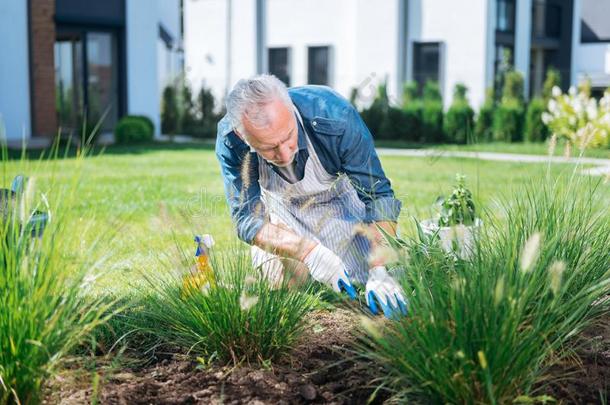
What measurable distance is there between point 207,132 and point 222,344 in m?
17.1

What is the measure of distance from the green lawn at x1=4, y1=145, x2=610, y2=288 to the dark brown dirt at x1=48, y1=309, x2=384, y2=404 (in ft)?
1.51

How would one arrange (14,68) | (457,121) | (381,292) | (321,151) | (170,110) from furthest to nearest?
(170,110) < (457,121) < (14,68) < (321,151) < (381,292)

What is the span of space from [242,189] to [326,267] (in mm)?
482

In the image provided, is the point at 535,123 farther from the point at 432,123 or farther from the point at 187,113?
the point at 187,113

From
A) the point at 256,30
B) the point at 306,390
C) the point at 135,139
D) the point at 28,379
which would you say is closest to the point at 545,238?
the point at 306,390

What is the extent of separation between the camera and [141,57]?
17.2 m

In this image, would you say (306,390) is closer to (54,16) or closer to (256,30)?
(54,16)

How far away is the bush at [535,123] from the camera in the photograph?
17.3m

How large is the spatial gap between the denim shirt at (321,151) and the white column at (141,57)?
14084 millimetres

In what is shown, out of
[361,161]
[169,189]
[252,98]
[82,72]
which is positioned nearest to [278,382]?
[252,98]

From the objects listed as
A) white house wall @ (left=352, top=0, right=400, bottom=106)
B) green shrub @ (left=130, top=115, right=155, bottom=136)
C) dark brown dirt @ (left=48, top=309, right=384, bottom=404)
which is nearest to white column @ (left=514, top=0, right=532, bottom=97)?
white house wall @ (left=352, top=0, right=400, bottom=106)

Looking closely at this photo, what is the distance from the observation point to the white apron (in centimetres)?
376

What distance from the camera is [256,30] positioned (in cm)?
2631

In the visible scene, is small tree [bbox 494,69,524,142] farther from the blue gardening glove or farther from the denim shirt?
the blue gardening glove
